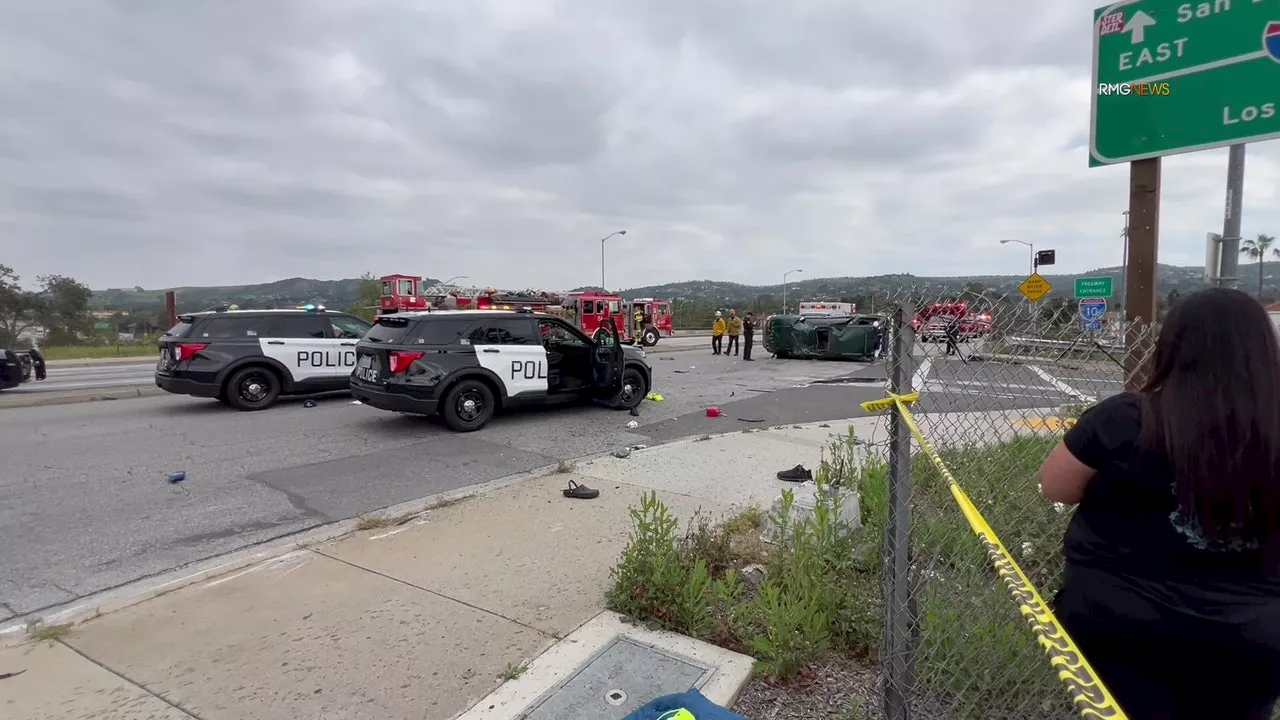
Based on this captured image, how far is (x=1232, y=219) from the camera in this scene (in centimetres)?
376

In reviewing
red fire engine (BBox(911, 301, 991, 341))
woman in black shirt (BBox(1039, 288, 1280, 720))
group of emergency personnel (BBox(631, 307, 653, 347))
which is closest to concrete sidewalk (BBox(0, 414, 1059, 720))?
woman in black shirt (BBox(1039, 288, 1280, 720))

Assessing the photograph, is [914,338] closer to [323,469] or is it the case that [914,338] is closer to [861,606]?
[861,606]

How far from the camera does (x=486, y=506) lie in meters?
5.59

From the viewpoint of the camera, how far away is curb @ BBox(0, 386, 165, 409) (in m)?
11.7

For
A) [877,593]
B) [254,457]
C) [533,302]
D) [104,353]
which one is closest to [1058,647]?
[877,593]

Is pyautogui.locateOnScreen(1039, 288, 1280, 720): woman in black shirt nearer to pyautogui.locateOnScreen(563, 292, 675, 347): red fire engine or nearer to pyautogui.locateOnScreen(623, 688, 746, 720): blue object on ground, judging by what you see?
pyautogui.locateOnScreen(623, 688, 746, 720): blue object on ground

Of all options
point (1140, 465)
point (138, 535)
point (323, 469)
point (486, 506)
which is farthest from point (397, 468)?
point (1140, 465)

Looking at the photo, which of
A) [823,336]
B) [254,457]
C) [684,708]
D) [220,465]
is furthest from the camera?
[823,336]

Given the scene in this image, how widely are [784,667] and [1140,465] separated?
1730mm

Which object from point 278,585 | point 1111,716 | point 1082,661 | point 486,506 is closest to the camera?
point 1111,716

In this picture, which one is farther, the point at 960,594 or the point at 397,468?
the point at 397,468

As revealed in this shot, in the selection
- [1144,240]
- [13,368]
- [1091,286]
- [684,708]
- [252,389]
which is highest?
[1091,286]

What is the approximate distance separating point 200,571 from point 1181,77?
6.52 meters

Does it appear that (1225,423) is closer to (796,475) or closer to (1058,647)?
(1058,647)
